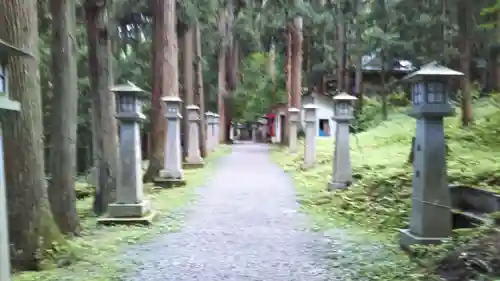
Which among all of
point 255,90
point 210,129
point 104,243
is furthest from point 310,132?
point 255,90

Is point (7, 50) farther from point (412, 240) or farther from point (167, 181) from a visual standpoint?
point (167, 181)

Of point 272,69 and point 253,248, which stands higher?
point 272,69

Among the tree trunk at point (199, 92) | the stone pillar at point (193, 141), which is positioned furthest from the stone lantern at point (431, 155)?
the tree trunk at point (199, 92)

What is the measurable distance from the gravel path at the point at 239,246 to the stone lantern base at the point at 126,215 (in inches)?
26.7

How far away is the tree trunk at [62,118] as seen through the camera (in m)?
7.39

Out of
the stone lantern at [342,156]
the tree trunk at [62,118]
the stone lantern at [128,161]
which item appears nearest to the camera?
the tree trunk at [62,118]

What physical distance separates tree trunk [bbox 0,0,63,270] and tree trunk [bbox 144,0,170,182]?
7701 mm

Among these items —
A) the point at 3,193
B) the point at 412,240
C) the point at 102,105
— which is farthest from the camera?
the point at 102,105

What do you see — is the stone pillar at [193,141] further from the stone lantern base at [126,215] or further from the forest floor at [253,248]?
the stone lantern base at [126,215]

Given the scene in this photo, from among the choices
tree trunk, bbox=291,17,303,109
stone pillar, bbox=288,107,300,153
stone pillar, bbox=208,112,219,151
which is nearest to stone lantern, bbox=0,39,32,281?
stone pillar, bbox=288,107,300,153

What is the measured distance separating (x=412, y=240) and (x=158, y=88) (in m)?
9.21

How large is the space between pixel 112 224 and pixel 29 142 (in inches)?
112

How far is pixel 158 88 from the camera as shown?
14.0 meters

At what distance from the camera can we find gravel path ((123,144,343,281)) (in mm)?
5641
